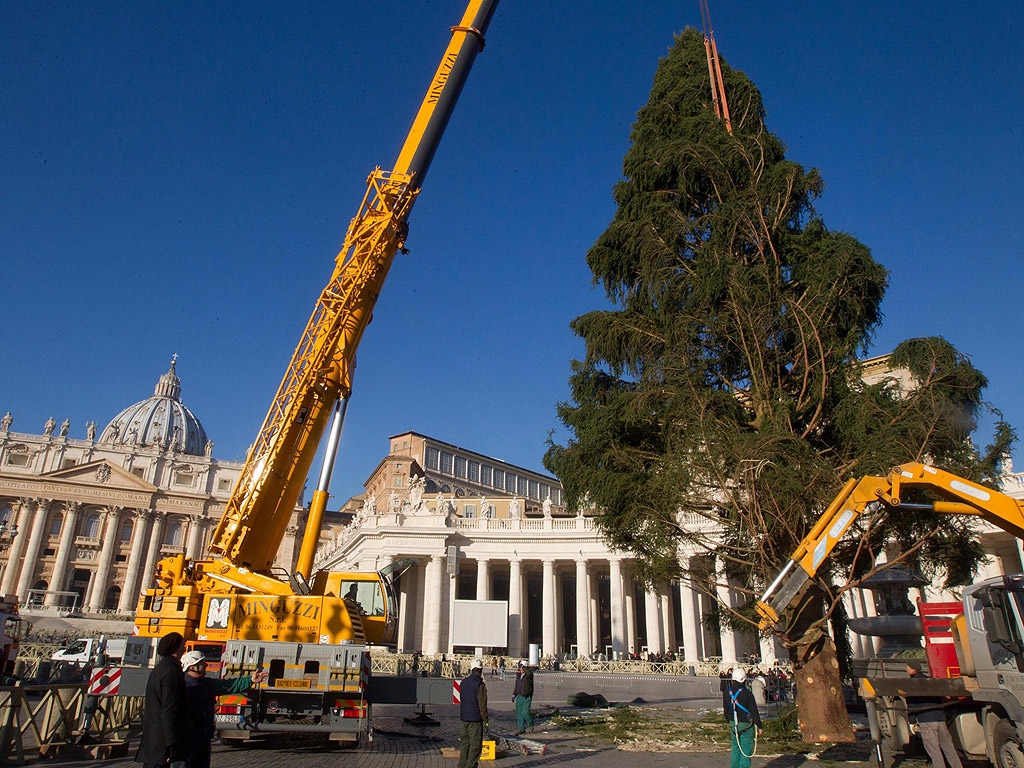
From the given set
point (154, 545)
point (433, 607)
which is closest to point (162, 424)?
point (154, 545)

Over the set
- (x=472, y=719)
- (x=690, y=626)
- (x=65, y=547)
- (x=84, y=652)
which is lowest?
(x=472, y=719)

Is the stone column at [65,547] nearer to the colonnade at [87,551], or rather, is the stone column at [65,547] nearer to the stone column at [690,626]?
the colonnade at [87,551]

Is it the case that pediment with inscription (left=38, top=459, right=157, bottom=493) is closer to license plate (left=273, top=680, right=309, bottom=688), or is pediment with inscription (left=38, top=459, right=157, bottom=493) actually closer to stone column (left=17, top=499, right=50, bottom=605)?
Answer: stone column (left=17, top=499, right=50, bottom=605)

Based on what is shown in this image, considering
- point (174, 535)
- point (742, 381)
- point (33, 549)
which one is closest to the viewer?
point (742, 381)

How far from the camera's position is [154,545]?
93.3m

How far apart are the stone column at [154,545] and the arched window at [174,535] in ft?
4.88

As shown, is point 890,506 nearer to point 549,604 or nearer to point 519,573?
point 549,604

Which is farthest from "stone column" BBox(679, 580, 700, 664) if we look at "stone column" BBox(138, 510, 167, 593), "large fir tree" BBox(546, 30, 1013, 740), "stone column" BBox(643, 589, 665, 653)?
"stone column" BBox(138, 510, 167, 593)

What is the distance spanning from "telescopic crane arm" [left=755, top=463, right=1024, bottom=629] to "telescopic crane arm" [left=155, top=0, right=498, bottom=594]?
8987 millimetres

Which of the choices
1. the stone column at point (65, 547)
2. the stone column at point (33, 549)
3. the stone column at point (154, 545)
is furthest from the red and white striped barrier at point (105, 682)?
the stone column at point (154, 545)

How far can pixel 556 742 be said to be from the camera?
13.9 meters

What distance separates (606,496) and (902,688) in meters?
7.09

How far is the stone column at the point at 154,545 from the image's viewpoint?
91.2 m

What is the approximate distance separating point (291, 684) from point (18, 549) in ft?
316
